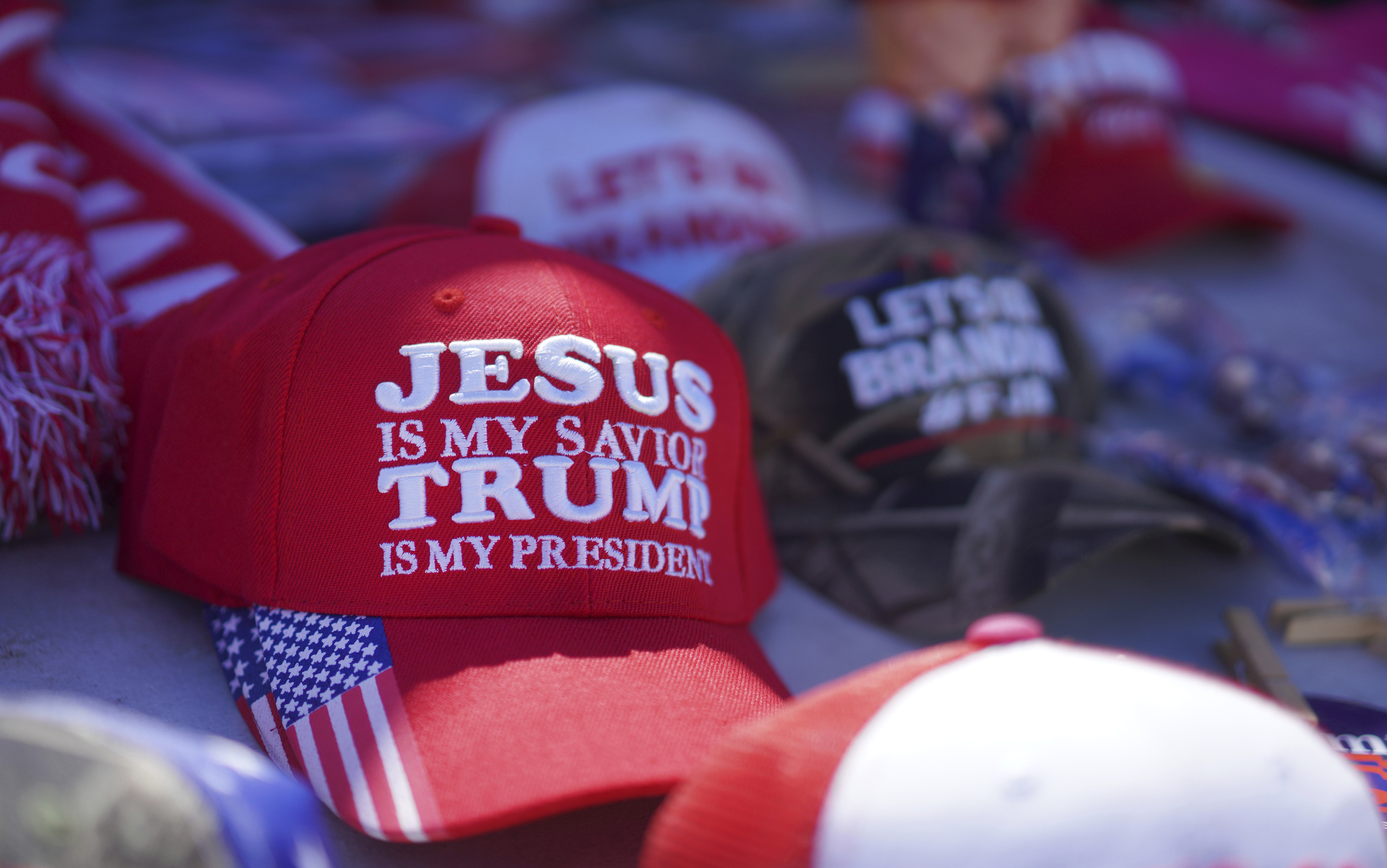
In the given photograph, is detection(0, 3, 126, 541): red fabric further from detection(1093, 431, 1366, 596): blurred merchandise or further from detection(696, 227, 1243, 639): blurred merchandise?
detection(1093, 431, 1366, 596): blurred merchandise

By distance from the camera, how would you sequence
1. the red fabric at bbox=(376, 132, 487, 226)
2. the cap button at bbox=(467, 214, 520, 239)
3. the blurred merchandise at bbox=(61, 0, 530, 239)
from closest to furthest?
the cap button at bbox=(467, 214, 520, 239)
the red fabric at bbox=(376, 132, 487, 226)
the blurred merchandise at bbox=(61, 0, 530, 239)

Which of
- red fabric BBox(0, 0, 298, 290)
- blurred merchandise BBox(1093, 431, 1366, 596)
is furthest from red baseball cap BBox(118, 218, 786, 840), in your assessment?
blurred merchandise BBox(1093, 431, 1366, 596)

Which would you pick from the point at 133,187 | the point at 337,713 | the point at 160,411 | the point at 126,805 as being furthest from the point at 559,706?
the point at 133,187

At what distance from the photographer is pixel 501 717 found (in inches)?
28.5

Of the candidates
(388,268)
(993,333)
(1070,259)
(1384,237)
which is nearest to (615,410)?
(388,268)

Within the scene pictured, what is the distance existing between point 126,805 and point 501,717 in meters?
0.23

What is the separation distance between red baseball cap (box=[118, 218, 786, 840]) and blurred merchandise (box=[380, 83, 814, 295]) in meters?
0.45

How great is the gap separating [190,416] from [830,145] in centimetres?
167

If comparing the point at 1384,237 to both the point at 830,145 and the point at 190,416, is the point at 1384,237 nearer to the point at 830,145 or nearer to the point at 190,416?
the point at 830,145

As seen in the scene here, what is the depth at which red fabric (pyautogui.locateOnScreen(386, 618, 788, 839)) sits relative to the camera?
2.24 ft

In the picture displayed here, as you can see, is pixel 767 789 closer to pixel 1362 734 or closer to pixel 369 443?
pixel 369 443

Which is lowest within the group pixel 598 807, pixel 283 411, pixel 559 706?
pixel 598 807

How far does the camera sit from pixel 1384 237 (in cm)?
208

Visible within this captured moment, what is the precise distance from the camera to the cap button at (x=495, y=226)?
1.03m
